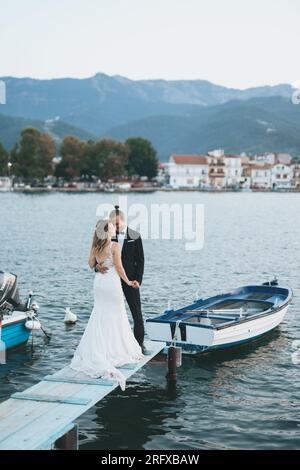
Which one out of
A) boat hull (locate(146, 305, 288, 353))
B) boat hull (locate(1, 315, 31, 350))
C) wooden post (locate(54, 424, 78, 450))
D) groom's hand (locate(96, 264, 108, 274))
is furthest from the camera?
boat hull (locate(1, 315, 31, 350))

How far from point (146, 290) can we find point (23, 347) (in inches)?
515

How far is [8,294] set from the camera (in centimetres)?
1944

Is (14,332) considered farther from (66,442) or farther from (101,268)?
(66,442)

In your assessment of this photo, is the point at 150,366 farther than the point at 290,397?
Yes

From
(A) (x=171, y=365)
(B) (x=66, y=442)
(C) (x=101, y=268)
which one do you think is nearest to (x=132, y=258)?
(C) (x=101, y=268)

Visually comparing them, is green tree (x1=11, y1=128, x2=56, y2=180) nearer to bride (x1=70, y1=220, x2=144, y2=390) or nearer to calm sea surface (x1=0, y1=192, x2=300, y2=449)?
calm sea surface (x1=0, y1=192, x2=300, y2=449)

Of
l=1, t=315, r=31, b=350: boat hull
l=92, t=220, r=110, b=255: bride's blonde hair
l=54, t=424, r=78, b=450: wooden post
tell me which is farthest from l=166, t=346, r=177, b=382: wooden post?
l=54, t=424, r=78, b=450: wooden post

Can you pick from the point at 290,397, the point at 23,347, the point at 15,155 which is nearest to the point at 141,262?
the point at 290,397

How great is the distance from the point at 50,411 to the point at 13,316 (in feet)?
27.9

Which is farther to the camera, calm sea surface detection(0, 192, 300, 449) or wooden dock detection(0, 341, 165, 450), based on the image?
calm sea surface detection(0, 192, 300, 449)

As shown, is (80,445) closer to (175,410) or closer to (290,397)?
(175,410)

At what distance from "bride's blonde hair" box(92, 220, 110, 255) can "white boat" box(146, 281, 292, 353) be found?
573 cm

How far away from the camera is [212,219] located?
100 metres

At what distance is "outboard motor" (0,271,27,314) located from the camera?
62.5 feet
